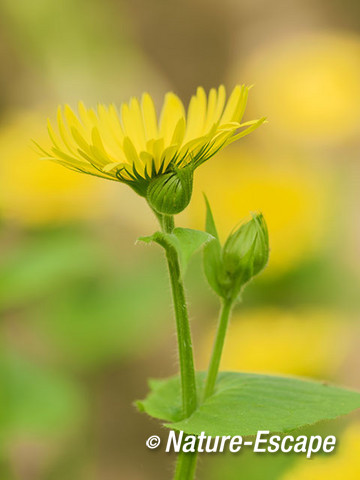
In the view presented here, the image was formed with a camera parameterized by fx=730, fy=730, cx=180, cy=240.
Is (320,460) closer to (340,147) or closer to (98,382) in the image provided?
(98,382)

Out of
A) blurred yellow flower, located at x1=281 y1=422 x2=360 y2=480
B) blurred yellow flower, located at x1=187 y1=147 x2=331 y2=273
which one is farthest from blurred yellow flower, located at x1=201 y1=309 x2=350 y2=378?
blurred yellow flower, located at x1=281 y1=422 x2=360 y2=480

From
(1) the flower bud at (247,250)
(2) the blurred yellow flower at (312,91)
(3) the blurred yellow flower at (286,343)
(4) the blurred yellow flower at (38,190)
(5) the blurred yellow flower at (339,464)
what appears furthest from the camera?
(2) the blurred yellow flower at (312,91)

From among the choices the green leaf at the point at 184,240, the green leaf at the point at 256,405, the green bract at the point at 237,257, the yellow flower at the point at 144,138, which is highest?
the yellow flower at the point at 144,138

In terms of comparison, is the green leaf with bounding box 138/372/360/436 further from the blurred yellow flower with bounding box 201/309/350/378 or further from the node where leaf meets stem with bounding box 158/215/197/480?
the blurred yellow flower with bounding box 201/309/350/378

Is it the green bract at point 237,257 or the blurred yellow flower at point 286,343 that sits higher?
the green bract at point 237,257

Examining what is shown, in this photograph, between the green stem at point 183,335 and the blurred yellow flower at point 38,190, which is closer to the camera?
the green stem at point 183,335

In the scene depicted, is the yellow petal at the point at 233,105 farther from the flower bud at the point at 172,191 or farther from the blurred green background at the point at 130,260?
the blurred green background at the point at 130,260

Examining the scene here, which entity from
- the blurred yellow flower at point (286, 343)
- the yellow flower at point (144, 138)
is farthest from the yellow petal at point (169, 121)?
the blurred yellow flower at point (286, 343)
